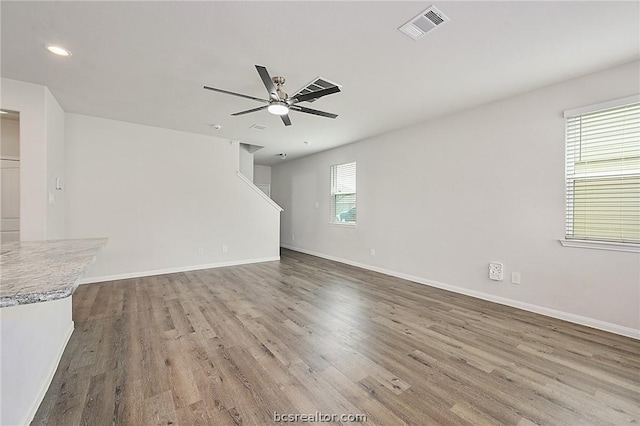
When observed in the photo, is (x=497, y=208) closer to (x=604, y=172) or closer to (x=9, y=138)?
(x=604, y=172)

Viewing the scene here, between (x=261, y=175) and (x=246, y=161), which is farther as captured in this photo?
(x=261, y=175)

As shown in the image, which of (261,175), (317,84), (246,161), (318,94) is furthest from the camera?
(261,175)

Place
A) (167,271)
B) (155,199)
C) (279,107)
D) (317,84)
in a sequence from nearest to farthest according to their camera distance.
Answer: (279,107), (317,84), (155,199), (167,271)

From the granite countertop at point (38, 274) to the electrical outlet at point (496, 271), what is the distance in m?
4.13

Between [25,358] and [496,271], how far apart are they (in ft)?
14.7

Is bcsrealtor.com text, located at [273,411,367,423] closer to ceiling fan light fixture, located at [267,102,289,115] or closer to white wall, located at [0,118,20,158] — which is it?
ceiling fan light fixture, located at [267,102,289,115]

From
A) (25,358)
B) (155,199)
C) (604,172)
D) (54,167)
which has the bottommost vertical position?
(25,358)

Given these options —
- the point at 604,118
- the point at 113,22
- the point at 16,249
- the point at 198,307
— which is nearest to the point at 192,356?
the point at 198,307

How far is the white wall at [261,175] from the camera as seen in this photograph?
8.79m

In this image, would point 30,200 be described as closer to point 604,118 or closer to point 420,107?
point 420,107

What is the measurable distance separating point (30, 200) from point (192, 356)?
285 cm

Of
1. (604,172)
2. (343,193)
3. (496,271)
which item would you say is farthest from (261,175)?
(604,172)

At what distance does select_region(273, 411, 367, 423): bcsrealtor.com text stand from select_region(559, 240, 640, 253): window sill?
2979 millimetres

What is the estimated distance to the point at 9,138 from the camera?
3.64 metres
